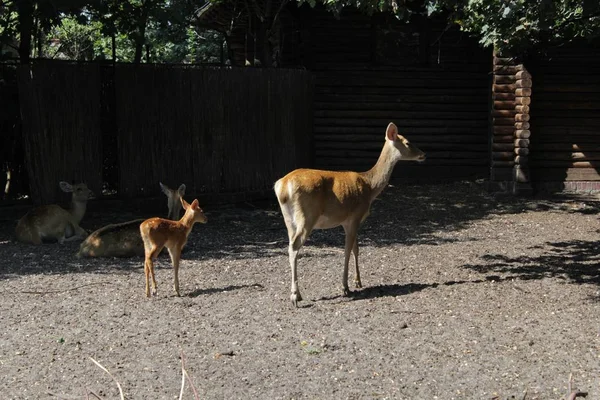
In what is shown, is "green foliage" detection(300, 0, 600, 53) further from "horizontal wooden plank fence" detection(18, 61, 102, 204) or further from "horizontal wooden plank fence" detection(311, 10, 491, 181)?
"horizontal wooden plank fence" detection(18, 61, 102, 204)

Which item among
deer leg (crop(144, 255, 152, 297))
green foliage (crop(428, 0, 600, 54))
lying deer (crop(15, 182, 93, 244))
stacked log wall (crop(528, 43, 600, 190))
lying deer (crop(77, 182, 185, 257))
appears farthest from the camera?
stacked log wall (crop(528, 43, 600, 190))

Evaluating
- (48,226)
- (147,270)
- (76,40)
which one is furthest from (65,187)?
(76,40)

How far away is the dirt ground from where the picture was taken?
5.91 metres

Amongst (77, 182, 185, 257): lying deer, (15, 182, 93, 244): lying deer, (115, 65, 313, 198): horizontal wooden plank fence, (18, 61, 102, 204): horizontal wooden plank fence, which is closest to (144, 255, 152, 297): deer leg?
(77, 182, 185, 257): lying deer

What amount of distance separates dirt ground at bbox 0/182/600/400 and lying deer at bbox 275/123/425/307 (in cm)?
59

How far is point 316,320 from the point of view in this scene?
7422 millimetres

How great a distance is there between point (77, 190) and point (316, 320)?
5796mm

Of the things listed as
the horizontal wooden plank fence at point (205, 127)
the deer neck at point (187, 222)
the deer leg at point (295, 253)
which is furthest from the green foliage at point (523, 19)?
the horizontal wooden plank fence at point (205, 127)

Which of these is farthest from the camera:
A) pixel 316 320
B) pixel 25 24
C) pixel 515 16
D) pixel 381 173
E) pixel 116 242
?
pixel 25 24

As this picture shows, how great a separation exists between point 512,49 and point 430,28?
214 inches

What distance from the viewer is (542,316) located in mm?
7578

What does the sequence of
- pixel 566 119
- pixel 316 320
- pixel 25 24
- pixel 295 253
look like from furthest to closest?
1. pixel 566 119
2. pixel 25 24
3. pixel 295 253
4. pixel 316 320

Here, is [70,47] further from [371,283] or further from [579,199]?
[371,283]

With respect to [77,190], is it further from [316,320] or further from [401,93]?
[401,93]
